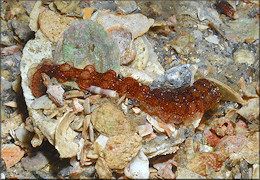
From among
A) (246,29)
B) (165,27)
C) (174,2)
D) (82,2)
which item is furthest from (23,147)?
(246,29)

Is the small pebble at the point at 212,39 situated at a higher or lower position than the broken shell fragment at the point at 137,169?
higher

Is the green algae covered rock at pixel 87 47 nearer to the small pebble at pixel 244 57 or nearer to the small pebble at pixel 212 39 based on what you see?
the small pebble at pixel 212 39

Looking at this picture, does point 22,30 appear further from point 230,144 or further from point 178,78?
point 230,144

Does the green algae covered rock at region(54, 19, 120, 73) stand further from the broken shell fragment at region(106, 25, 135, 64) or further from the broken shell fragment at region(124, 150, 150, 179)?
the broken shell fragment at region(124, 150, 150, 179)

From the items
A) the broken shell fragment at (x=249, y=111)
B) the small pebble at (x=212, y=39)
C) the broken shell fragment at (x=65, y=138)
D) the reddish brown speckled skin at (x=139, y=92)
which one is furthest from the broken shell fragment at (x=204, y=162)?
the small pebble at (x=212, y=39)

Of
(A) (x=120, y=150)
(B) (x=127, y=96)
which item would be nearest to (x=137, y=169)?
(A) (x=120, y=150)

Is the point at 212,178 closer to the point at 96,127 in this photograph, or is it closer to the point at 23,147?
the point at 96,127

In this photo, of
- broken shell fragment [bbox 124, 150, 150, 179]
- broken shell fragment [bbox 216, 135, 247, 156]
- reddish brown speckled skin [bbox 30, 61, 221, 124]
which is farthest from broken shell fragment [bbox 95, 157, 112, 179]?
broken shell fragment [bbox 216, 135, 247, 156]
